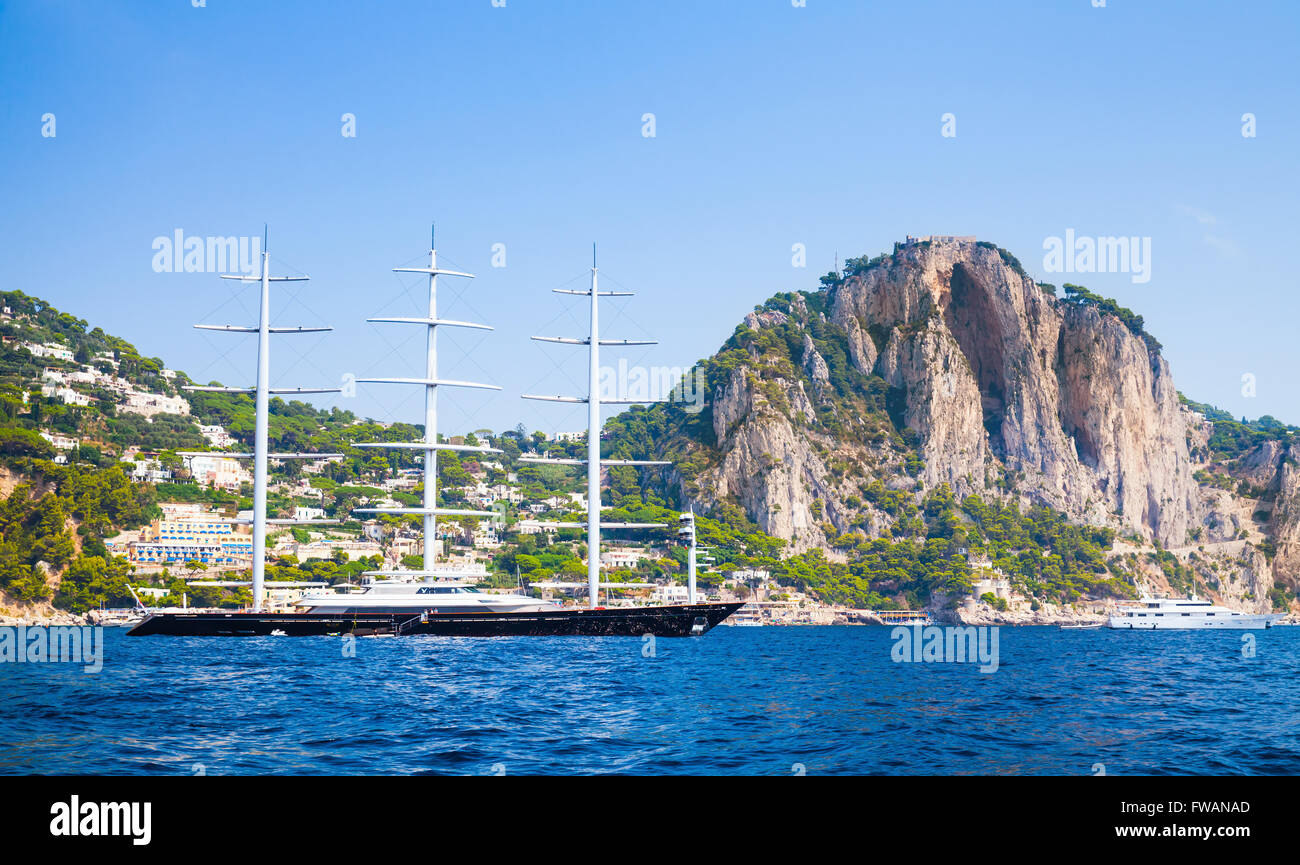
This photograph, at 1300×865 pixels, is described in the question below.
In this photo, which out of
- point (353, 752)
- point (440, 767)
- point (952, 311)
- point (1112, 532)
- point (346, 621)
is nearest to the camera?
point (440, 767)

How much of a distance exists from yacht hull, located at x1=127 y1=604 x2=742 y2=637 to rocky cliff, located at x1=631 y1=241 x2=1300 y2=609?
91.3 m

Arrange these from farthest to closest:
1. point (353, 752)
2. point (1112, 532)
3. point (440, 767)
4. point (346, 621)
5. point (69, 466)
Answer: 1. point (1112, 532)
2. point (69, 466)
3. point (346, 621)
4. point (353, 752)
5. point (440, 767)

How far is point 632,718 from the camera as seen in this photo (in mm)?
25438

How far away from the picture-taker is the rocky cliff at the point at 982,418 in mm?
168125

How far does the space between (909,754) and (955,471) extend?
529 feet

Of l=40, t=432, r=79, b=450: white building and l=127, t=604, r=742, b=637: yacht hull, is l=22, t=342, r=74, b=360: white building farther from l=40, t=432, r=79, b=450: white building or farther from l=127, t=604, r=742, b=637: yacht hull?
l=127, t=604, r=742, b=637: yacht hull

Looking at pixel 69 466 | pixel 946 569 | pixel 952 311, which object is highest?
pixel 952 311

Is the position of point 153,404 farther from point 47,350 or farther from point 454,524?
point 454,524

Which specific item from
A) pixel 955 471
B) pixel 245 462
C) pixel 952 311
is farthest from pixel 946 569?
pixel 245 462

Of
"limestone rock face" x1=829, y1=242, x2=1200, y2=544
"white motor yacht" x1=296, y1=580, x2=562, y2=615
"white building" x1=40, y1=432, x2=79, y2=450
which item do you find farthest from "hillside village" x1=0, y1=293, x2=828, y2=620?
"limestone rock face" x1=829, y1=242, x2=1200, y2=544

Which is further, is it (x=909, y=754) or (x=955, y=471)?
(x=955, y=471)

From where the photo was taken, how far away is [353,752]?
1939cm

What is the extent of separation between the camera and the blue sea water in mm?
18547
